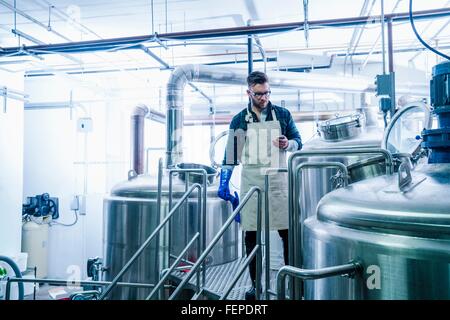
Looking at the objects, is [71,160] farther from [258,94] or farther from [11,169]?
[258,94]

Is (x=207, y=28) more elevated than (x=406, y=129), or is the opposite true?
(x=207, y=28)

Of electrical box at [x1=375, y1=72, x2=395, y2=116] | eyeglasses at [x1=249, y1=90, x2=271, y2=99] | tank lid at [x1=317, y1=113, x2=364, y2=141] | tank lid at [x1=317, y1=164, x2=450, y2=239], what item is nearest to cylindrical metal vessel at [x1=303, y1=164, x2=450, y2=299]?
tank lid at [x1=317, y1=164, x2=450, y2=239]

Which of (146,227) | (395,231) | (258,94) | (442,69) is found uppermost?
(258,94)

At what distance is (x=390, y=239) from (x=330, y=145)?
1989mm

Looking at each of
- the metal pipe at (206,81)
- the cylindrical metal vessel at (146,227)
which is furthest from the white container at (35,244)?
the metal pipe at (206,81)

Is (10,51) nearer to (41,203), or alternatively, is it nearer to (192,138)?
(41,203)

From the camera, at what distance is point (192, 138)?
6.98 m

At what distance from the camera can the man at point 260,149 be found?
2248 mm

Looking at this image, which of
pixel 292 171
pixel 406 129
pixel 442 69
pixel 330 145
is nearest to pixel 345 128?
pixel 330 145

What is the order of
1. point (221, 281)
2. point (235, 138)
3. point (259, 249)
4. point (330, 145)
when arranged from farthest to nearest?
1. point (330, 145)
2. point (221, 281)
3. point (235, 138)
4. point (259, 249)

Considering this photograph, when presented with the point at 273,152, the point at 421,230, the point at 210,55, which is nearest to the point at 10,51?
the point at 210,55

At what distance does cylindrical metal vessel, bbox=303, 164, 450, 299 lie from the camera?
0.97 metres

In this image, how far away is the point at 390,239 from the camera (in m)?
1.05

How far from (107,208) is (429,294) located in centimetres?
293
